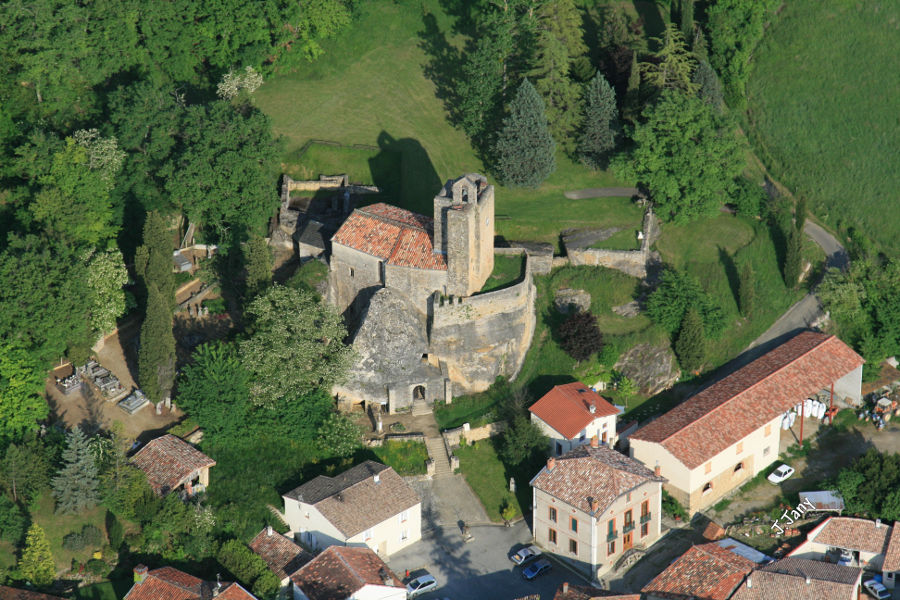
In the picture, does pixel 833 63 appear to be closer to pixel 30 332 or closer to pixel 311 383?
pixel 311 383

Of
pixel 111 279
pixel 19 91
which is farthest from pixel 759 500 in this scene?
pixel 19 91

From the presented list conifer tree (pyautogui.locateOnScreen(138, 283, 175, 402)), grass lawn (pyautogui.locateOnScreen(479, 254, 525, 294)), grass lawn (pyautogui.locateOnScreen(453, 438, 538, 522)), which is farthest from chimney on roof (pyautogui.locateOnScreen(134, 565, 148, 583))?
grass lawn (pyautogui.locateOnScreen(479, 254, 525, 294))

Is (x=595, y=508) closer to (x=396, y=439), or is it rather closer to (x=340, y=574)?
(x=396, y=439)

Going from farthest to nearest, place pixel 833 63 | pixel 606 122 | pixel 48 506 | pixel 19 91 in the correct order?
1. pixel 833 63
2. pixel 606 122
3. pixel 19 91
4. pixel 48 506

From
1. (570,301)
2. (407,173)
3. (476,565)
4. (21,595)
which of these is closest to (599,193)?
(570,301)

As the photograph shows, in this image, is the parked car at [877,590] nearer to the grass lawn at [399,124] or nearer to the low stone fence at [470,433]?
the low stone fence at [470,433]

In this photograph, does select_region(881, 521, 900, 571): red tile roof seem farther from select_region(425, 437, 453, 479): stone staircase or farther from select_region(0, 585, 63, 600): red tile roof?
select_region(0, 585, 63, 600): red tile roof
